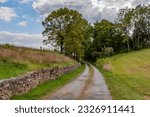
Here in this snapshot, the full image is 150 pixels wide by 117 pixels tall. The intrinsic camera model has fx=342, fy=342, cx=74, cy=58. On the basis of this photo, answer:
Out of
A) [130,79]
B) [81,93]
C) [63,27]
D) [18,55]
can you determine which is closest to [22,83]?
[81,93]

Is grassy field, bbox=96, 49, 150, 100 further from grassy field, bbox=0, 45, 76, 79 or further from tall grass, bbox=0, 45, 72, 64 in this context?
tall grass, bbox=0, 45, 72, 64

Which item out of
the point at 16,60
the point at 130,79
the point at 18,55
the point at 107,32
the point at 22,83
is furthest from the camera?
the point at 107,32

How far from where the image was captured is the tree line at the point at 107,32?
8406cm

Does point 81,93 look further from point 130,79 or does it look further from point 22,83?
point 130,79

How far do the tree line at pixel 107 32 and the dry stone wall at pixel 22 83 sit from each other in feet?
162

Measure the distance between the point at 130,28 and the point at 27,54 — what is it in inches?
3562

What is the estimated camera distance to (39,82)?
30.8 m

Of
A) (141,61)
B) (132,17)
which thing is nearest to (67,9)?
(141,61)

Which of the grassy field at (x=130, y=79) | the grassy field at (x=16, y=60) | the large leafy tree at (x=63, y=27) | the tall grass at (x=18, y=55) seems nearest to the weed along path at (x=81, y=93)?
the grassy field at (x=130, y=79)

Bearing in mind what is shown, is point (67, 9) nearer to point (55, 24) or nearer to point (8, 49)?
point (55, 24)

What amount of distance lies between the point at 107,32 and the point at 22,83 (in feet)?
348

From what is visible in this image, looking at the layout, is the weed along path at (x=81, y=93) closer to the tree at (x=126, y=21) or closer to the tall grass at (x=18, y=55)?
the tall grass at (x=18, y=55)

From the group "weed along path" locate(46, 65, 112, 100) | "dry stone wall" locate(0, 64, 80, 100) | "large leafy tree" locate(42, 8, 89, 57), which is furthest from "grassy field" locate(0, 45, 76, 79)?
"large leafy tree" locate(42, 8, 89, 57)

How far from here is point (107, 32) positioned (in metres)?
129
